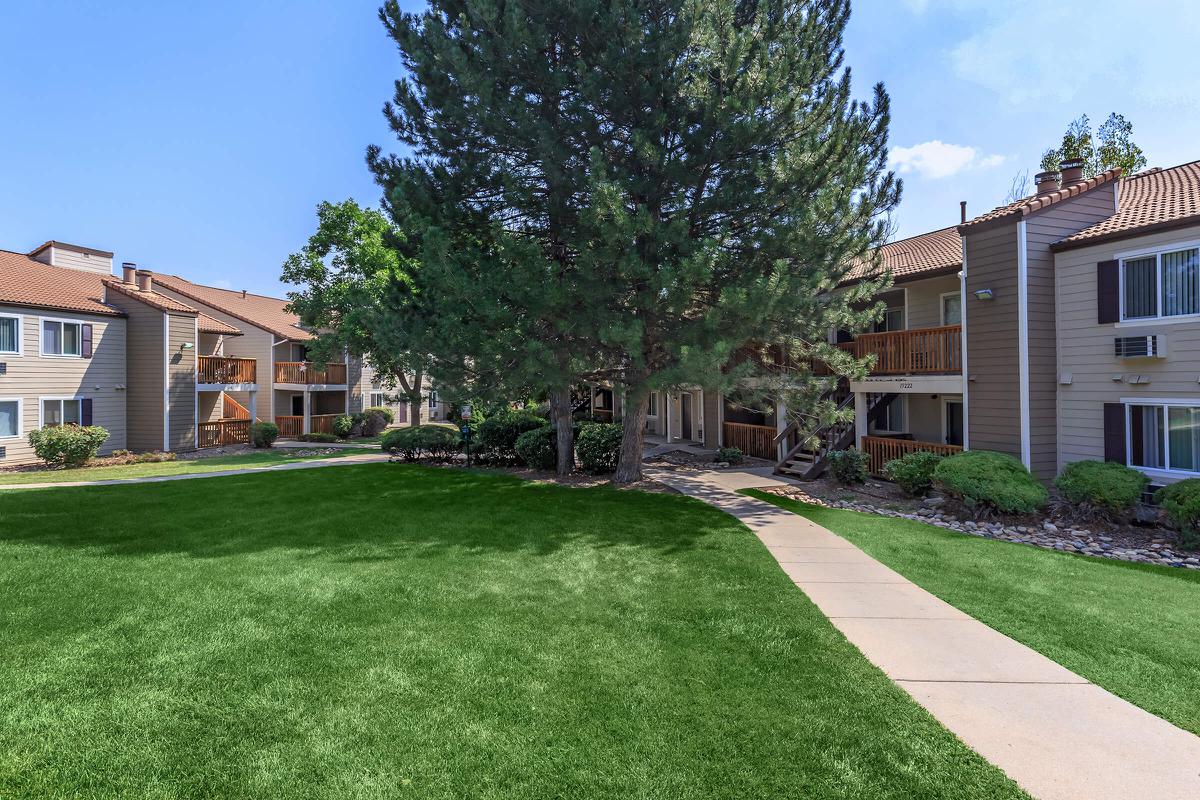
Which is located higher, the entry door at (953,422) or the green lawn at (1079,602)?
the entry door at (953,422)

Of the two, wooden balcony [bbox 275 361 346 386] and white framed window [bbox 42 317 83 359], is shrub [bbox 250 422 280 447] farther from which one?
white framed window [bbox 42 317 83 359]

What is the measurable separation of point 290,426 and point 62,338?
10918 mm

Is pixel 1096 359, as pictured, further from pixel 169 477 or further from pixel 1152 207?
pixel 169 477

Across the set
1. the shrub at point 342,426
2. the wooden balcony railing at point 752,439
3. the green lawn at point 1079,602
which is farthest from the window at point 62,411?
the green lawn at point 1079,602

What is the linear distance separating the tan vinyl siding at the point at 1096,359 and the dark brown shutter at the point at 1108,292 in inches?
4.3

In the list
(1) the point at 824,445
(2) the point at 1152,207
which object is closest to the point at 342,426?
(1) the point at 824,445

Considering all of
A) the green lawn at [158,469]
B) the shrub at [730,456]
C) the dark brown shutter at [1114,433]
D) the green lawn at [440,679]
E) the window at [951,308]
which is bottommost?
the green lawn at [440,679]

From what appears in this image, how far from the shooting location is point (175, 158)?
51.9 ft

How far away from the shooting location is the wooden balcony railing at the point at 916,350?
41.6 feet

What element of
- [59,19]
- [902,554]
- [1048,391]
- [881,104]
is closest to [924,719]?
[902,554]

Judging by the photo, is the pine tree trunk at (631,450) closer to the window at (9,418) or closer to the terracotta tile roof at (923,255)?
the terracotta tile roof at (923,255)

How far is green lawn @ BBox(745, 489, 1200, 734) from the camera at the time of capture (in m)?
4.21

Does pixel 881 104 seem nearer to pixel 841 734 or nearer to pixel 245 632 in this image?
pixel 841 734

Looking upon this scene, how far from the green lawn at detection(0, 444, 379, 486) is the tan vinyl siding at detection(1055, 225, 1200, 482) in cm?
2092
